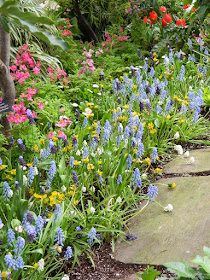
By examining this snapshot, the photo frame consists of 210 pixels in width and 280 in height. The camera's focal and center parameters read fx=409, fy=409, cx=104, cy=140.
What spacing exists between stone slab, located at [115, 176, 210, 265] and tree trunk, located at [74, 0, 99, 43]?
3.67m

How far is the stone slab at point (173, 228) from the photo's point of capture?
224 centimetres

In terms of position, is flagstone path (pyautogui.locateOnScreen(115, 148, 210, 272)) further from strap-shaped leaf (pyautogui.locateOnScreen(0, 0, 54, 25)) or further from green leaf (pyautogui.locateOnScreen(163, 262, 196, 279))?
strap-shaped leaf (pyautogui.locateOnScreen(0, 0, 54, 25))

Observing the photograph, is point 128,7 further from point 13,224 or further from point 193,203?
point 13,224

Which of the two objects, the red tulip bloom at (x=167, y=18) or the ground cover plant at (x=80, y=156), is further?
the red tulip bloom at (x=167, y=18)

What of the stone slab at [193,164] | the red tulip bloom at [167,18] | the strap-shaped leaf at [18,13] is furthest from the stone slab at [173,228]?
the red tulip bloom at [167,18]

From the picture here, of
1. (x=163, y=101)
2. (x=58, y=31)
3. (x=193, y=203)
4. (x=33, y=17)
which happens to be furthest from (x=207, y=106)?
(x=33, y=17)

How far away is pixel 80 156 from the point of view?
2.99 meters

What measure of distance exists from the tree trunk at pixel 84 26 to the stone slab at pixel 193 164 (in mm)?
3230

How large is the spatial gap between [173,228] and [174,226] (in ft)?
0.07

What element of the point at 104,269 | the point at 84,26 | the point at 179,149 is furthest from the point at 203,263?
the point at 84,26

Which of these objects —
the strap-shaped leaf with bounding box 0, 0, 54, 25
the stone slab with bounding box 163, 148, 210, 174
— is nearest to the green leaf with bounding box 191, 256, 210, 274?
the strap-shaped leaf with bounding box 0, 0, 54, 25

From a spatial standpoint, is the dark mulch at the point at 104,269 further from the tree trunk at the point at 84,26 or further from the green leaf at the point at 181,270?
the tree trunk at the point at 84,26

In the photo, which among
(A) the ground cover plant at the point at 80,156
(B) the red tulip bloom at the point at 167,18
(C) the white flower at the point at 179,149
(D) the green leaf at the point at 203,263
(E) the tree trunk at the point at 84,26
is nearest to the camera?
(D) the green leaf at the point at 203,263

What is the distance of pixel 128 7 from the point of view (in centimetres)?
582
